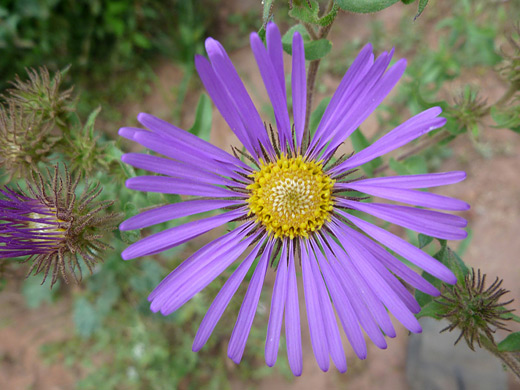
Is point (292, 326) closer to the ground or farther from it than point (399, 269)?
closer to the ground

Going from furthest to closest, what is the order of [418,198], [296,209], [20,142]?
[296,209] → [20,142] → [418,198]

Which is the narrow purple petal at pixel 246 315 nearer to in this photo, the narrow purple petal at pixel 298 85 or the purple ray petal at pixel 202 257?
the purple ray petal at pixel 202 257

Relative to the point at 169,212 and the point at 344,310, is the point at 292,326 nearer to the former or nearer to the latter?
the point at 344,310

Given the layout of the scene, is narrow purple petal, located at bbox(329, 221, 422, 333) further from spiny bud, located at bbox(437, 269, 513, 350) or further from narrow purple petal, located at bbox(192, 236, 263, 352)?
narrow purple petal, located at bbox(192, 236, 263, 352)

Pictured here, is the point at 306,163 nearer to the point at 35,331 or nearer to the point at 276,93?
the point at 276,93

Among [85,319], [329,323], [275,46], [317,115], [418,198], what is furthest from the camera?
[85,319]

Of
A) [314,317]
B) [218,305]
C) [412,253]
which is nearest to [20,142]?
[218,305]

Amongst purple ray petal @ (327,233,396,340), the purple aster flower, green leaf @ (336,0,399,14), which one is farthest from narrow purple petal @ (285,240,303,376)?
green leaf @ (336,0,399,14)
